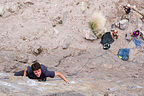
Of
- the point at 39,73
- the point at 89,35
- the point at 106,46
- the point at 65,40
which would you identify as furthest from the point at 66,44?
the point at 39,73

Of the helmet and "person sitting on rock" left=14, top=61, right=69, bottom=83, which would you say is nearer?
"person sitting on rock" left=14, top=61, right=69, bottom=83

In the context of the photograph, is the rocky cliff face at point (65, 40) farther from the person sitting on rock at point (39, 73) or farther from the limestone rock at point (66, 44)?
the person sitting on rock at point (39, 73)

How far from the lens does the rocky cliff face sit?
7.11 m

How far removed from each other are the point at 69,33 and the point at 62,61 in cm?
171

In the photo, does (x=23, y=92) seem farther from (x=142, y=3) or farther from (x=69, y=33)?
(x=142, y=3)

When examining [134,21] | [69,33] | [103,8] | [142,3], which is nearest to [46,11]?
[69,33]

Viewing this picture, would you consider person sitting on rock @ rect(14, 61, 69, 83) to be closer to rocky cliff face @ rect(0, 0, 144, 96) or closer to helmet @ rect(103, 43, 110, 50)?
rocky cliff face @ rect(0, 0, 144, 96)

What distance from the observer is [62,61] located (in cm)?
764

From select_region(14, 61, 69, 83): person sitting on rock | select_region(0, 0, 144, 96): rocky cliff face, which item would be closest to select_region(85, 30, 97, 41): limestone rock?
select_region(0, 0, 144, 96): rocky cliff face

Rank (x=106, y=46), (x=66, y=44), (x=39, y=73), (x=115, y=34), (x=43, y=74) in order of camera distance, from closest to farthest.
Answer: (x=39, y=73), (x=43, y=74), (x=66, y=44), (x=106, y=46), (x=115, y=34)

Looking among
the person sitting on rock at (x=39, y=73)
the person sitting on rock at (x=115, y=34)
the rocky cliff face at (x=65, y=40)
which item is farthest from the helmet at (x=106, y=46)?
the person sitting on rock at (x=39, y=73)

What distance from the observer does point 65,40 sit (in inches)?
335

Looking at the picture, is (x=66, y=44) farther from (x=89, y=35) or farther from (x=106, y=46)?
(x=106, y=46)

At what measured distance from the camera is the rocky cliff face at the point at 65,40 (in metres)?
7.11
